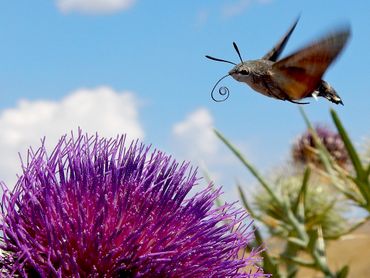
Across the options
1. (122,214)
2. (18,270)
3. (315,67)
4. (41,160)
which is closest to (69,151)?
(41,160)

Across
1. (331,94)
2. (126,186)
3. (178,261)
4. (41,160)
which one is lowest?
(178,261)

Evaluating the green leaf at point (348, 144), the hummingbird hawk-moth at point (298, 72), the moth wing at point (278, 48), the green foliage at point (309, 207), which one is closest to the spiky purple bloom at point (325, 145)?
the green foliage at point (309, 207)

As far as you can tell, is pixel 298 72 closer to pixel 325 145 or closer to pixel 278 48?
pixel 278 48

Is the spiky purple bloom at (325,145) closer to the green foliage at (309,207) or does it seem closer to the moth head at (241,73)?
the green foliage at (309,207)

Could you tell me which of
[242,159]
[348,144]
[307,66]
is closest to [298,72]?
[307,66]

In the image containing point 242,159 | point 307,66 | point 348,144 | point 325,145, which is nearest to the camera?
point 307,66

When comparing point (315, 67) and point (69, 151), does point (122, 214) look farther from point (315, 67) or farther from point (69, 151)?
point (315, 67)

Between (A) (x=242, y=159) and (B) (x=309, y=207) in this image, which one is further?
(B) (x=309, y=207)
